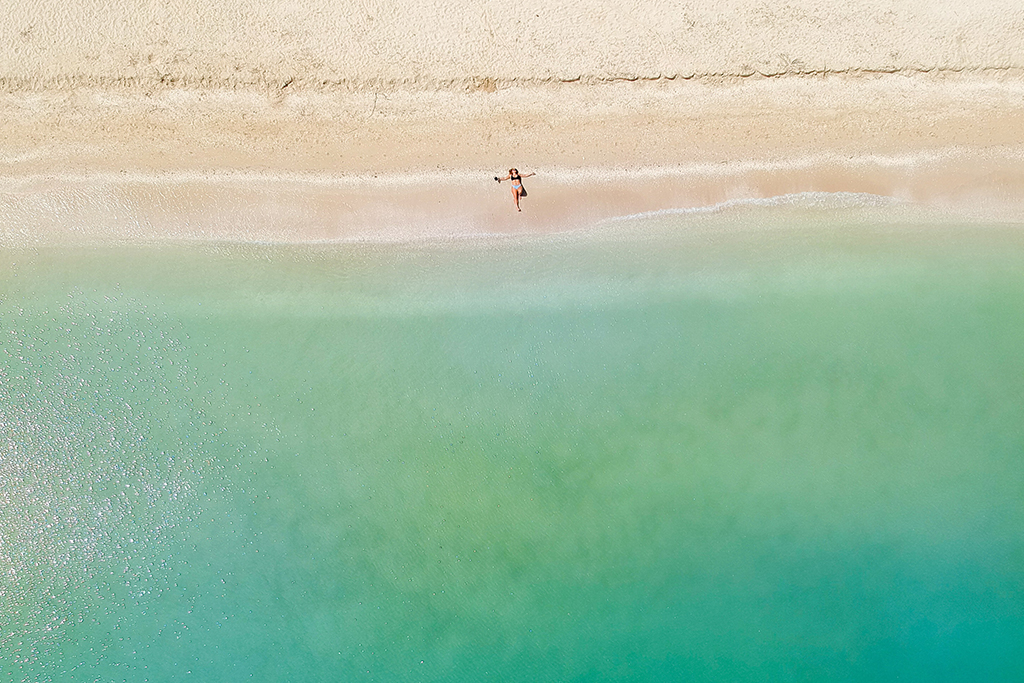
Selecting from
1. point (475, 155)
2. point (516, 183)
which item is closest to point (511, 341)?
point (516, 183)

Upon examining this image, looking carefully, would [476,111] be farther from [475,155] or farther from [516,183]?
[516,183]

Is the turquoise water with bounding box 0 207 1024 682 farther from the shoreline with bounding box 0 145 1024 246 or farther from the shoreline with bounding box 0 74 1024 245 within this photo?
the shoreline with bounding box 0 74 1024 245

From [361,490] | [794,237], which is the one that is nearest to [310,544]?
[361,490]

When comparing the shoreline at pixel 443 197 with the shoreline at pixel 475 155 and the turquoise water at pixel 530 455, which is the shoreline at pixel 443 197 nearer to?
the shoreline at pixel 475 155

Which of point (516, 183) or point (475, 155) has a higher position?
point (475, 155)

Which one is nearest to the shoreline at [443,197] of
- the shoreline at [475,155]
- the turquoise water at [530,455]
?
the shoreline at [475,155]

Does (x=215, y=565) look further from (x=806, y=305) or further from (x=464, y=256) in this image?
(x=806, y=305)

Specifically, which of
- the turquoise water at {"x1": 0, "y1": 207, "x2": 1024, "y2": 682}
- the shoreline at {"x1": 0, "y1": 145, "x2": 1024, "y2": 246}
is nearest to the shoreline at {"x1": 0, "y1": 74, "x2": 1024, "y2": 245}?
the shoreline at {"x1": 0, "y1": 145, "x2": 1024, "y2": 246}

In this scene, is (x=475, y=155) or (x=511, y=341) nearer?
(x=475, y=155)
